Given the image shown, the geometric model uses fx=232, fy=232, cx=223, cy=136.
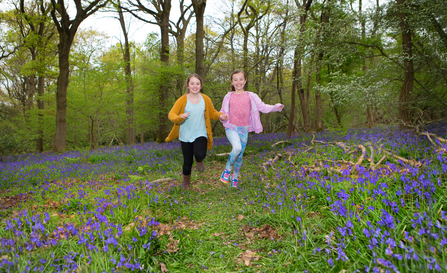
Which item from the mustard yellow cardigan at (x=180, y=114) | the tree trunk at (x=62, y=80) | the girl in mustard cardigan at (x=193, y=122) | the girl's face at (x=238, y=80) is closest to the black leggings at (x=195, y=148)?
the girl in mustard cardigan at (x=193, y=122)

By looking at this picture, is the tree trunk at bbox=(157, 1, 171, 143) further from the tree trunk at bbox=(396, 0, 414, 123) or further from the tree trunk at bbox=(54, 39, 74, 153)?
the tree trunk at bbox=(396, 0, 414, 123)

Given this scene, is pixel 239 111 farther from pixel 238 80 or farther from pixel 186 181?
pixel 186 181

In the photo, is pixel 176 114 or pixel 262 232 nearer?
pixel 262 232

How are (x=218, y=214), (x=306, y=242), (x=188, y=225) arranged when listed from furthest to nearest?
(x=218, y=214), (x=188, y=225), (x=306, y=242)

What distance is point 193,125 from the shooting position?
4.72m

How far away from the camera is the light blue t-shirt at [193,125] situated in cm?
468

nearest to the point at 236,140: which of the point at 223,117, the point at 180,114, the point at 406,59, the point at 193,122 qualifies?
Result: the point at 223,117

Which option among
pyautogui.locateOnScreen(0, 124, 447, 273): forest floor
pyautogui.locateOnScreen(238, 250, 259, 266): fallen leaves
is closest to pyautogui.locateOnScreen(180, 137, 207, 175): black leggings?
pyautogui.locateOnScreen(0, 124, 447, 273): forest floor

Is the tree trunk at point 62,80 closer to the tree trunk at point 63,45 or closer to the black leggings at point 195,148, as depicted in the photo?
the tree trunk at point 63,45

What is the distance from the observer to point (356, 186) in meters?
3.01

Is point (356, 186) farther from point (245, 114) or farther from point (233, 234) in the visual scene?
point (245, 114)

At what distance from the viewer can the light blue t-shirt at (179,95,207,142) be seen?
468 cm

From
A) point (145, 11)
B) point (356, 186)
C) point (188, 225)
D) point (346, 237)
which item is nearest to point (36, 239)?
point (188, 225)

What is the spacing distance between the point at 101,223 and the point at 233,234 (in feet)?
5.41
